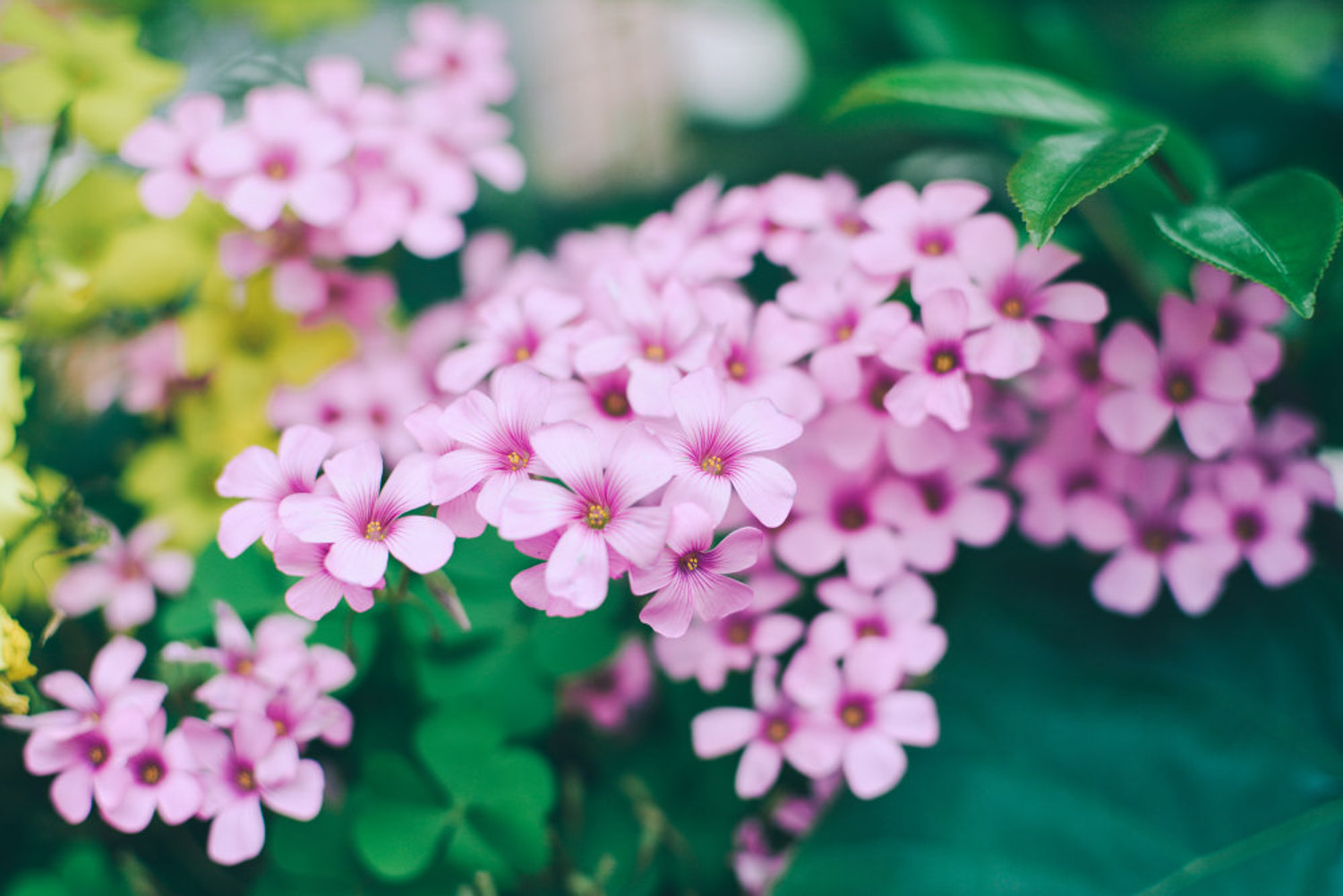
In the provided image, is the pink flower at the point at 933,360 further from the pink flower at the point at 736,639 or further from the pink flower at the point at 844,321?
the pink flower at the point at 736,639

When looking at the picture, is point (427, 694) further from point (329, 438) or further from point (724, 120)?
point (724, 120)

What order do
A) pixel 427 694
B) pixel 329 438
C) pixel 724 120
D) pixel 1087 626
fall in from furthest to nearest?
pixel 724 120
pixel 1087 626
pixel 427 694
pixel 329 438

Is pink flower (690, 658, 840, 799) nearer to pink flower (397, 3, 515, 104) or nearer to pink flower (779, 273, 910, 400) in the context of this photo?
pink flower (779, 273, 910, 400)

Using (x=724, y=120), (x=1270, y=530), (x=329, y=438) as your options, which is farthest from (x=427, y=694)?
(x=724, y=120)

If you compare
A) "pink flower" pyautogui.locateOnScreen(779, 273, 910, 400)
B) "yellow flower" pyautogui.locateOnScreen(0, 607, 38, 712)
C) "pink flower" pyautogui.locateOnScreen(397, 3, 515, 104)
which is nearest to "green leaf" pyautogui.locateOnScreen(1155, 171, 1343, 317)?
"pink flower" pyautogui.locateOnScreen(779, 273, 910, 400)

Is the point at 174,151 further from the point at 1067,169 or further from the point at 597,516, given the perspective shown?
the point at 1067,169
